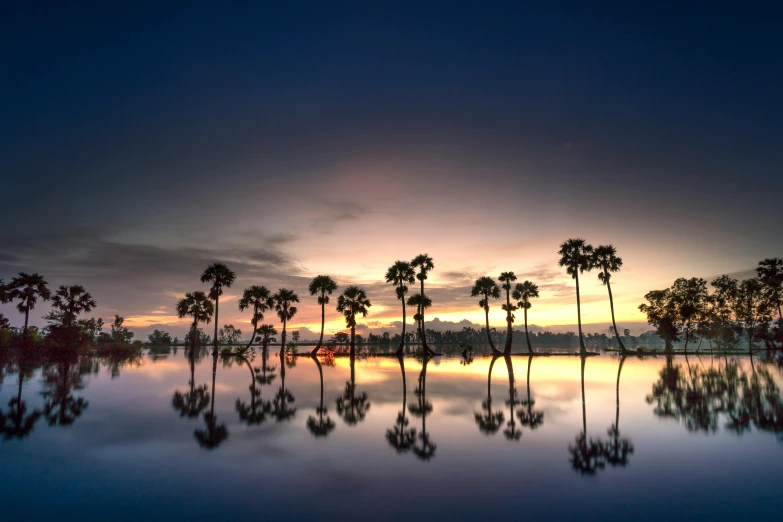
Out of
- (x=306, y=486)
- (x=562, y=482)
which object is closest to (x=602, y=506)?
(x=562, y=482)

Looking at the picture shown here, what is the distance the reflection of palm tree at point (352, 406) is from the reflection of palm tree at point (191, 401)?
550 cm

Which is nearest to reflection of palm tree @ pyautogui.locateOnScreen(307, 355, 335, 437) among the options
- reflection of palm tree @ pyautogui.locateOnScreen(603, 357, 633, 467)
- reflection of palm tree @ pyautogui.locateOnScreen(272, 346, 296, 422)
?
reflection of palm tree @ pyautogui.locateOnScreen(272, 346, 296, 422)

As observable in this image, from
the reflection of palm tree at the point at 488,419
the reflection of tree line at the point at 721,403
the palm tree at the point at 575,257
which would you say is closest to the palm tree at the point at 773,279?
the palm tree at the point at 575,257

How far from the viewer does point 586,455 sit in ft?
32.1

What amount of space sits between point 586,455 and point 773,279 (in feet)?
268

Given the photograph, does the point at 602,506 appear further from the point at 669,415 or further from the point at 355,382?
the point at 355,382

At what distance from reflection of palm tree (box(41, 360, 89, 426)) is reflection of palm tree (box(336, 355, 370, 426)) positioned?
9.24 metres

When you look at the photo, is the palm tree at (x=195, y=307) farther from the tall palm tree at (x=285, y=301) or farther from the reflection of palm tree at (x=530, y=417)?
the reflection of palm tree at (x=530, y=417)

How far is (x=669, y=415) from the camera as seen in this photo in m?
14.4

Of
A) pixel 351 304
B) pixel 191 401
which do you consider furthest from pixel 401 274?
pixel 191 401

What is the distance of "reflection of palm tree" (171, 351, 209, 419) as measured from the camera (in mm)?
15259

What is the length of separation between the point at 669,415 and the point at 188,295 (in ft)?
286

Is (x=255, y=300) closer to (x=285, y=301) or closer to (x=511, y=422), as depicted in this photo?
(x=285, y=301)

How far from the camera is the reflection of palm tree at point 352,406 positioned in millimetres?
14184
